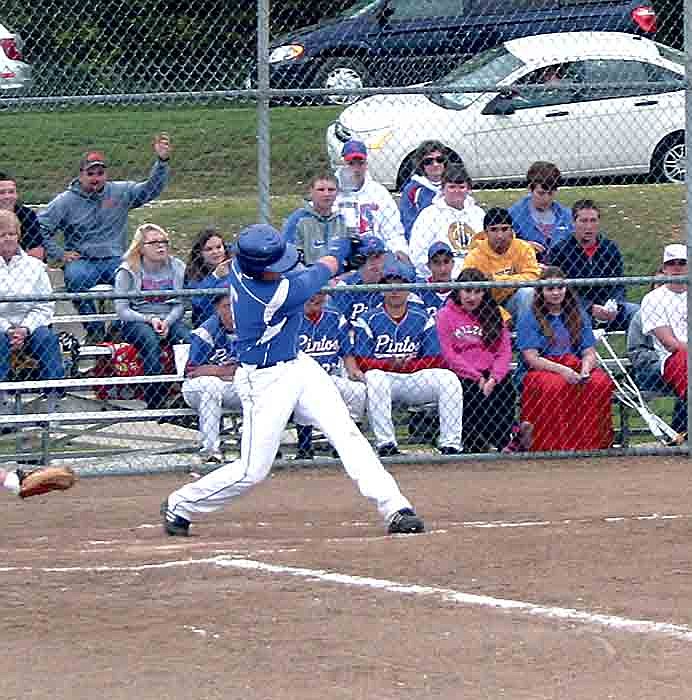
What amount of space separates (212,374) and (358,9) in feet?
9.80

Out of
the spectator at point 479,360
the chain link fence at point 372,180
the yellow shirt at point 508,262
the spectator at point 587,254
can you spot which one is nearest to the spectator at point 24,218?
the chain link fence at point 372,180

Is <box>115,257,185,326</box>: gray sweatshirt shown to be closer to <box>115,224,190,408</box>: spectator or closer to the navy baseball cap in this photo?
<box>115,224,190,408</box>: spectator

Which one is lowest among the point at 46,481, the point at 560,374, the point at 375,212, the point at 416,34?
the point at 46,481

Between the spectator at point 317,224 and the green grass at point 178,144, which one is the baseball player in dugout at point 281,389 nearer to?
the spectator at point 317,224

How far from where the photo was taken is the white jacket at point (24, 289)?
34.5ft

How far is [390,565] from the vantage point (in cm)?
746

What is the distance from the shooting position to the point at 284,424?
8.24 metres

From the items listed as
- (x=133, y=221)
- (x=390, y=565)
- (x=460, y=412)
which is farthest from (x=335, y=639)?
(x=133, y=221)

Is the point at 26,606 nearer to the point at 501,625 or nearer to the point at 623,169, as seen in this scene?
the point at 501,625

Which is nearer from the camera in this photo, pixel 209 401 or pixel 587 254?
pixel 209 401

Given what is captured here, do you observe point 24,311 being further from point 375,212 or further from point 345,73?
point 345,73

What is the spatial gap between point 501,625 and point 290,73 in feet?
21.2

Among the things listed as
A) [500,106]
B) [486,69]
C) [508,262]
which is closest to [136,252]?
[508,262]

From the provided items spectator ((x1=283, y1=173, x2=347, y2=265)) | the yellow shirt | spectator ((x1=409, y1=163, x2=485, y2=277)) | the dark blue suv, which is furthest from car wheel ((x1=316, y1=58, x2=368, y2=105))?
the yellow shirt
